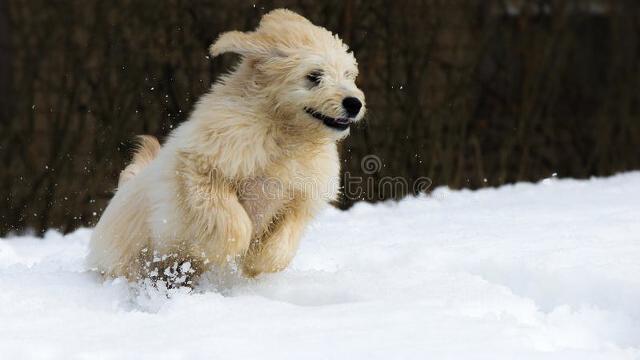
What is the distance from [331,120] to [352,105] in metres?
0.13

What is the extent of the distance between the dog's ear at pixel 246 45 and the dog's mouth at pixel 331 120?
12.3 inches

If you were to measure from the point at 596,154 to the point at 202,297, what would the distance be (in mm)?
5434

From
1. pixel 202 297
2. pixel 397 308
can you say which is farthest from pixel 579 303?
pixel 202 297

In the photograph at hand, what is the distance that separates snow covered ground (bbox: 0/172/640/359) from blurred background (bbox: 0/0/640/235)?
0.59 metres

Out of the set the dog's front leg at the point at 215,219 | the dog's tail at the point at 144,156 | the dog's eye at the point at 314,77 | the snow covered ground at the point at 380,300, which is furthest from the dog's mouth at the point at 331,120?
the dog's tail at the point at 144,156

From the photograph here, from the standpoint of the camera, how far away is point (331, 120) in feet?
14.3

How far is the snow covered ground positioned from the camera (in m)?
3.36

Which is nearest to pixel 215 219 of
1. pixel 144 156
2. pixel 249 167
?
pixel 249 167

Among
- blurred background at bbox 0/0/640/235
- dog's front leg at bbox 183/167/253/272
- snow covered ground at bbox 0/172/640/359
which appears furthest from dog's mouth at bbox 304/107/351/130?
blurred background at bbox 0/0/640/235

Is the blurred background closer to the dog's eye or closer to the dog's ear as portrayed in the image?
the dog's ear

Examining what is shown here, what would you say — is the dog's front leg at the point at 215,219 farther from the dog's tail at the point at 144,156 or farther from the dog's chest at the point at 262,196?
the dog's tail at the point at 144,156

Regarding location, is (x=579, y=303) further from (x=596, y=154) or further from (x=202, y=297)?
(x=596, y=154)

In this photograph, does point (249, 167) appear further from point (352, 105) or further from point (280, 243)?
point (352, 105)

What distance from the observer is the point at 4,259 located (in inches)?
209
